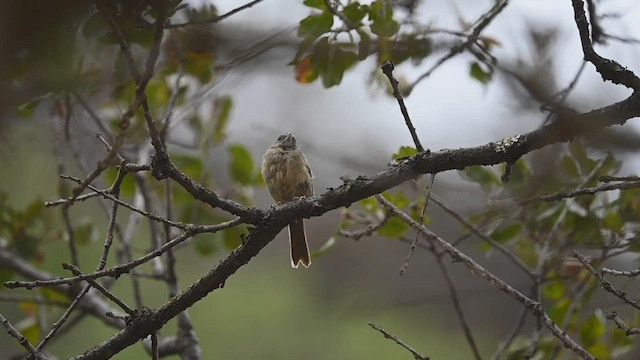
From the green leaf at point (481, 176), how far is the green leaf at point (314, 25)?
32.8 inches

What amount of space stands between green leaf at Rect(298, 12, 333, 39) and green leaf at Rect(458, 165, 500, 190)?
0.83 metres

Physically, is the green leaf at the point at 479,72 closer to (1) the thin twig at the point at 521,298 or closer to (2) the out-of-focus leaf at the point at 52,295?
(1) the thin twig at the point at 521,298

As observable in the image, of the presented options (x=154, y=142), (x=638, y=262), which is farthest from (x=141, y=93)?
(x=638, y=262)

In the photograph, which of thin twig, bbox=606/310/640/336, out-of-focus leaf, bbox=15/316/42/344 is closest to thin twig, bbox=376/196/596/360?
thin twig, bbox=606/310/640/336

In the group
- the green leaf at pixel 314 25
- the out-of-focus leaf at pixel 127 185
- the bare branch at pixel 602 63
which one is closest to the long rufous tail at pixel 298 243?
the out-of-focus leaf at pixel 127 185

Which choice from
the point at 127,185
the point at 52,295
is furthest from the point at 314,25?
the point at 52,295

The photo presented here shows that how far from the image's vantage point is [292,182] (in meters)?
3.84

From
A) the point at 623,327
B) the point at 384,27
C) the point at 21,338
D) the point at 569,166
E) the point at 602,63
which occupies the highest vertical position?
the point at 384,27

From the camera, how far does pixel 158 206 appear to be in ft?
14.1

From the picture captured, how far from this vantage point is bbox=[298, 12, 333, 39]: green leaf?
2465mm

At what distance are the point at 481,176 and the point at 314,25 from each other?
95 centimetres

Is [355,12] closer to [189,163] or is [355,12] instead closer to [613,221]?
Answer: [613,221]

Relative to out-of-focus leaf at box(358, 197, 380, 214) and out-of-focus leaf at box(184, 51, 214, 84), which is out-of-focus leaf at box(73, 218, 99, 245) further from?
out-of-focus leaf at box(358, 197, 380, 214)

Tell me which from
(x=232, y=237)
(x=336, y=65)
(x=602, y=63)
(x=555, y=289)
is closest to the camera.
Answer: (x=602, y=63)
